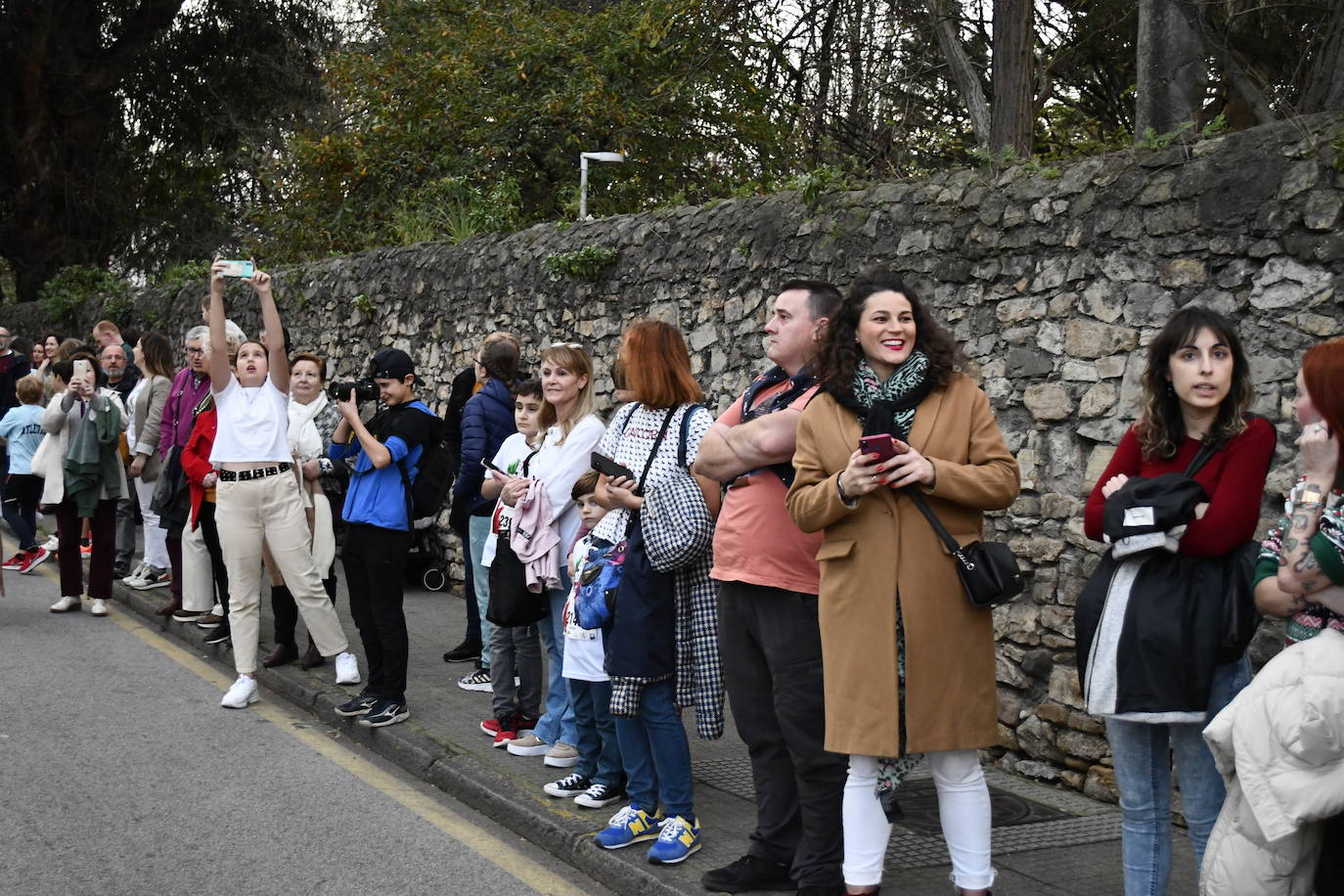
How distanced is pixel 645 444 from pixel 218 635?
509 cm

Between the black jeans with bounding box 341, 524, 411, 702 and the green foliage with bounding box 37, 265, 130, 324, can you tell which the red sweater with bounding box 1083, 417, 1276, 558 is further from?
the green foliage with bounding box 37, 265, 130, 324

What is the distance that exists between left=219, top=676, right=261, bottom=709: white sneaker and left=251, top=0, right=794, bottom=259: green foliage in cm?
1155

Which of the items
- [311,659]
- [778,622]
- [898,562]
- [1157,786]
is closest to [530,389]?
[311,659]

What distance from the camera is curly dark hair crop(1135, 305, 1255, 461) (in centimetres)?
380

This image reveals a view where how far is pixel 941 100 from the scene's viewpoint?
16.0m

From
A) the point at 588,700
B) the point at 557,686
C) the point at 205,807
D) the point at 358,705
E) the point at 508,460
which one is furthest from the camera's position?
the point at 358,705

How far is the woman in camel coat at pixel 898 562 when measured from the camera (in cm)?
392

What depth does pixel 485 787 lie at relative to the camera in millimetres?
5773

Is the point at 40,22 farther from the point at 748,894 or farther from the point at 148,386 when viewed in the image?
the point at 748,894

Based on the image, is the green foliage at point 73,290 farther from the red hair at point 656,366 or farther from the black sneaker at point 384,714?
the red hair at point 656,366

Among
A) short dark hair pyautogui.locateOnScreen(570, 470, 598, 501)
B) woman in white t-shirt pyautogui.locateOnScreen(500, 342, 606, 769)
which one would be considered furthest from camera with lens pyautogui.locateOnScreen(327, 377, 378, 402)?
short dark hair pyautogui.locateOnScreen(570, 470, 598, 501)

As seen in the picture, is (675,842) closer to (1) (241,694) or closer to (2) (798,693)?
(2) (798,693)

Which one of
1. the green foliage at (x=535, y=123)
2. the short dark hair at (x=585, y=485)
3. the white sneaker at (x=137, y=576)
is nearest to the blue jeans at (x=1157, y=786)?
the short dark hair at (x=585, y=485)

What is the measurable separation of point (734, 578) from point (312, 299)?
996 cm
